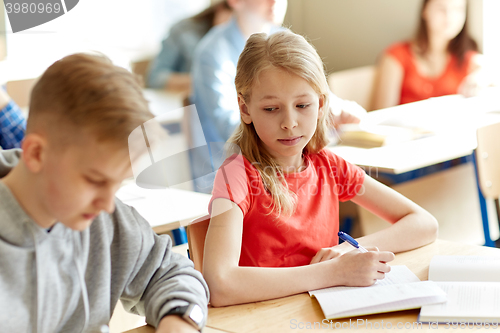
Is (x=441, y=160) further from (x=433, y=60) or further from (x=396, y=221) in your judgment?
(x=433, y=60)

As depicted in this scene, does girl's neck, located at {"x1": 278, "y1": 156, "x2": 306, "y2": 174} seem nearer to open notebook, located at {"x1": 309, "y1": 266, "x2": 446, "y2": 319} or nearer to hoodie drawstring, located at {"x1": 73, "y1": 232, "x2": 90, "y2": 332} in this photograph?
open notebook, located at {"x1": 309, "y1": 266, "x2": 446, "y2": 319}

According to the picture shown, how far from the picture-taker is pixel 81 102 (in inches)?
22.3

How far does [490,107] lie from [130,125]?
2.24 meters

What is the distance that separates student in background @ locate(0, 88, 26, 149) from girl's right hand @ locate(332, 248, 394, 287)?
0.86m

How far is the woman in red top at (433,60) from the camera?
305 cm

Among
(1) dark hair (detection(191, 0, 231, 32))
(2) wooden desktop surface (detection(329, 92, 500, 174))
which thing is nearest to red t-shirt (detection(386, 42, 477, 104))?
(2) wooden desktop surface (detection(329, 92, 500, 174))

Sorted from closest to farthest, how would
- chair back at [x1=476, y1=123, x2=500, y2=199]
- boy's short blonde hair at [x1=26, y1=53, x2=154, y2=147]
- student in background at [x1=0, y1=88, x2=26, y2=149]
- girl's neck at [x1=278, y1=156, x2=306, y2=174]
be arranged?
boy's short blonde hair at [x1=26, y1=53, x2=154, y2=147], girl's neck at [x1=278, y1=156, x2=306, y2=174], student in background at [x1=0, y1=88, x2=26, y2=149], chair back at [x1=476, y1=123, x2=500, y2=199]

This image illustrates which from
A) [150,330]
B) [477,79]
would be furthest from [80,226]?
[477,79]

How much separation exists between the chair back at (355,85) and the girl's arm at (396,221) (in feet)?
6.17

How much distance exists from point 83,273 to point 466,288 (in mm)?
582

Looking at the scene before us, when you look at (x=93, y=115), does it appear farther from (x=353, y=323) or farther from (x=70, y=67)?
(x=353, y=323)

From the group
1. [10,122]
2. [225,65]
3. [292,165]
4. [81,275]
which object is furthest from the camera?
[225,65]

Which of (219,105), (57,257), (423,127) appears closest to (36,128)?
(57,257)

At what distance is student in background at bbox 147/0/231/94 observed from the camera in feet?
8.07
